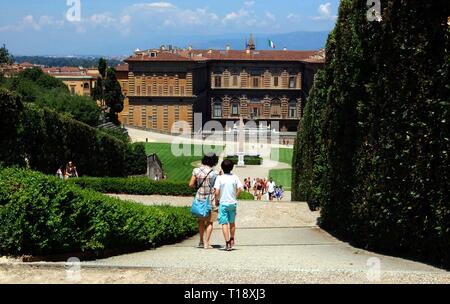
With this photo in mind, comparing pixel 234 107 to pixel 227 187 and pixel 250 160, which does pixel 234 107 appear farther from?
pixel 227 187

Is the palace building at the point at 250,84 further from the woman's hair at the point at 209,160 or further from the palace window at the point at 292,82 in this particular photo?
the woman's hair at the point at 209,160

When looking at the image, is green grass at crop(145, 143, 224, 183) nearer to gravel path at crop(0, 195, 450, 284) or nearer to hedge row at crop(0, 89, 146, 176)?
hedge row at crop(0, 89, 146, 176)

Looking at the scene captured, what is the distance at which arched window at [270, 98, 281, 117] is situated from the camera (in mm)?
88062

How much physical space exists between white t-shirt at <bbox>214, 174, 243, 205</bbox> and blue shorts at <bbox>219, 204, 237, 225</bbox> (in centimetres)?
8

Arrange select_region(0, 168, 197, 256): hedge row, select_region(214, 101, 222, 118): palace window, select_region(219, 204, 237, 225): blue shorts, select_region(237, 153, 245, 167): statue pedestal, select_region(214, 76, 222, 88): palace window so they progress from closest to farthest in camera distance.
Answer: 1. select_region(0, 168, 197, 256): hedge row
2. select_region(219, 204, 237, 225): blue shorts
3. select_region(237, 153, 245, 167): statue pedestal
4. select_region(214, 76, 222, 88): palace window
5. select_region(214, 101, 222, 118): palace window

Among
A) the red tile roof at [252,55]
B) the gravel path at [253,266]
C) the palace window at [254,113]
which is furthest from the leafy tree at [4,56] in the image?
the gravel path at [253,266]

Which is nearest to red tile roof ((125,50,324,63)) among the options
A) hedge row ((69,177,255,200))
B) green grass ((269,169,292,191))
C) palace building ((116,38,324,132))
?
palace building ((116,38,324,132))

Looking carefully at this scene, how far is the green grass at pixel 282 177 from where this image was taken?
41.6m

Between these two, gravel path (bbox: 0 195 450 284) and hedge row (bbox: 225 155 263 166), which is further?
hedge row (bbox: 225 155 263 166)

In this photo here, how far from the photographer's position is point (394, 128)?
31.8ft

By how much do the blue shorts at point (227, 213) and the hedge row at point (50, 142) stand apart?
5.71 m

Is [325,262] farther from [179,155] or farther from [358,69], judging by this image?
[179,155]

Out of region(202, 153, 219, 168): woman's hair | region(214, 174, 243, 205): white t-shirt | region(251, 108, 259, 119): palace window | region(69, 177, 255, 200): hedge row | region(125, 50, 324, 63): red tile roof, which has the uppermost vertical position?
region(125, 50, 324, 63): red tile roof
